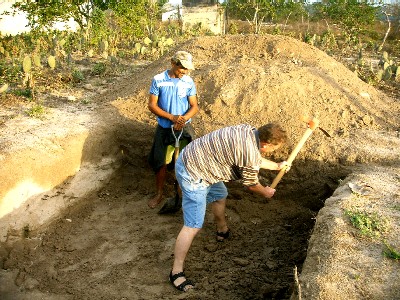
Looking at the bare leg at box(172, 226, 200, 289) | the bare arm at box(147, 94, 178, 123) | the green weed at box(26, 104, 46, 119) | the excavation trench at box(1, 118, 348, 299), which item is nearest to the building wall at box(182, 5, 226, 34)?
the green weed at box(26, 104, 46, 119)

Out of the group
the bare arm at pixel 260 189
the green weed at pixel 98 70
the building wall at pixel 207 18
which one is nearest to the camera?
the bare arm at pixel 260 189

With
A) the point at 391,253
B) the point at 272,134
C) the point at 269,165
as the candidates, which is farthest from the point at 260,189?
the point at 391,253

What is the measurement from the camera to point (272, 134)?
323 cm

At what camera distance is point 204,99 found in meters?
6.23

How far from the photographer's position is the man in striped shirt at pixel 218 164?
3.31 meters

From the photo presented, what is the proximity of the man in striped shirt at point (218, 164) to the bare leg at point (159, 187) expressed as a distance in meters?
1.49

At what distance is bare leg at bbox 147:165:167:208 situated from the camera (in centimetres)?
514

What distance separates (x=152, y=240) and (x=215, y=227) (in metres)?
0.76

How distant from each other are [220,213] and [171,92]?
4.75ft

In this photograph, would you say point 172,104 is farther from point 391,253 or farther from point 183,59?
point 391,253

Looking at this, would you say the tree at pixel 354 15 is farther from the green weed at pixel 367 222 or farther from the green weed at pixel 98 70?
the green weed at pixel 367 222

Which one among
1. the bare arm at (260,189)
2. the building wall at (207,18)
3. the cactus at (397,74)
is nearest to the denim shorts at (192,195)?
the bare arm at (260,189)

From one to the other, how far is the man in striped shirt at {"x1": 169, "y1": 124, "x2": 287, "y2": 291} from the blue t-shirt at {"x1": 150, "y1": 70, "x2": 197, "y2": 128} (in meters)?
1.15

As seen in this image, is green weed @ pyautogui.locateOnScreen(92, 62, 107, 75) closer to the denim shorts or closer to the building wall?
the denim shorts
